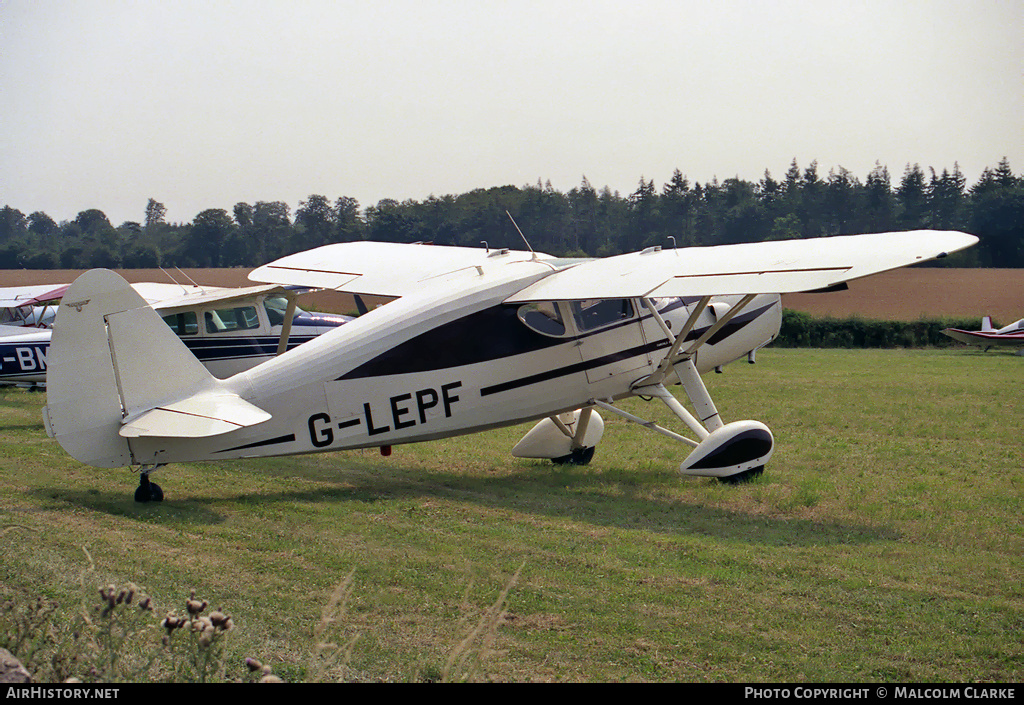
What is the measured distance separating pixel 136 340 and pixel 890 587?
5807 mm

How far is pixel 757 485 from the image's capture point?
8.30 meters

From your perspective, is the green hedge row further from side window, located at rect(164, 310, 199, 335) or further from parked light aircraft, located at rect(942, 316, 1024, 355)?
side window, located at rect(164, 310, 199, 335)

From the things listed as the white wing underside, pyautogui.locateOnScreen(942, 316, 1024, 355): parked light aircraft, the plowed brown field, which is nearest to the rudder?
the white wing underside

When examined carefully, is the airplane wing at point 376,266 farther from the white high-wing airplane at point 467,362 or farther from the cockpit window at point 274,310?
the cockpit window at point 274,310

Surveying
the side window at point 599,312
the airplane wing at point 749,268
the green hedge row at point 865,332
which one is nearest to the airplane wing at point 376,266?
the side window at point 599,312

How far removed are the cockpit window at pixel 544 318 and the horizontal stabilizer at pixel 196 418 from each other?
276 centimetres

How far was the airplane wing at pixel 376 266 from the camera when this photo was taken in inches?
401

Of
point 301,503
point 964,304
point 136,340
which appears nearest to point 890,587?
point 301,503

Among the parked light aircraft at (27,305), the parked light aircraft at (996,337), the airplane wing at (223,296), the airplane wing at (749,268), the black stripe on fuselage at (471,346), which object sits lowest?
the parked light aircraft at (996,337)

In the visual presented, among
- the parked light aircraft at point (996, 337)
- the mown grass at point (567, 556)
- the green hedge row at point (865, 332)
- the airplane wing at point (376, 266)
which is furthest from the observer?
the green hedge row at point (865, 332)

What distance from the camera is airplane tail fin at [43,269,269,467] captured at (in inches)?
267

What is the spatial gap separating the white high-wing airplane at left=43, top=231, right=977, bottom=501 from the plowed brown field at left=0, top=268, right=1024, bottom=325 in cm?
2313

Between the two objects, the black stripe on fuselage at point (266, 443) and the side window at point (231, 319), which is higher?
the side window at point (231, 319)

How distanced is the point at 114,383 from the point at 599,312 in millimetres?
4629
